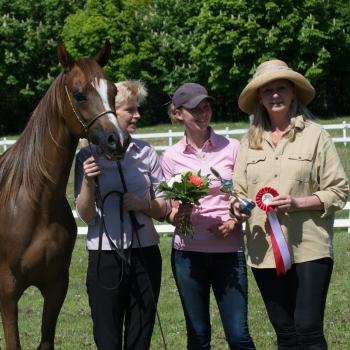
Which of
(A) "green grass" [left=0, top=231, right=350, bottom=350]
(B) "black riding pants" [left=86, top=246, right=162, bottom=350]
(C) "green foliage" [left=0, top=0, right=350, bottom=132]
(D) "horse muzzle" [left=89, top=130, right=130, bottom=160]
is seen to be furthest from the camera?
(C) "green foliage" [left=0, top=0, right=350, bottom=132]

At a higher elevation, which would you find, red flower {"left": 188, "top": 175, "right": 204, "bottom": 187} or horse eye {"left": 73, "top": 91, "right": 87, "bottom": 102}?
horse eye {"left": 73, "top": 91, "right": 87, "bottom": 102}

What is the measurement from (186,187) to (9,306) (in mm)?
1376

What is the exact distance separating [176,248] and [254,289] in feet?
12.1

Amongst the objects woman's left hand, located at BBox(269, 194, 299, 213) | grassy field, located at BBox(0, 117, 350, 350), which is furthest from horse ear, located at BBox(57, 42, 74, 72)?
grassy field, located at BBox(0, 117, 350, 350)

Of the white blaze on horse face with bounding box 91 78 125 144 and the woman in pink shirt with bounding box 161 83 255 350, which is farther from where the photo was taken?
the woman in pink shirt with bounding box 161 83 255 350

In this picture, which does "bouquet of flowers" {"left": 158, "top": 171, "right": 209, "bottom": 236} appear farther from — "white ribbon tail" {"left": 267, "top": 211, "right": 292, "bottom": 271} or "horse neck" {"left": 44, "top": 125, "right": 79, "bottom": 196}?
"horse neck" {"left": 44, "top": 125, "right": 79, "bottom": 196}

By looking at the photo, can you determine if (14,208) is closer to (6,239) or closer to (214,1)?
(6,239)

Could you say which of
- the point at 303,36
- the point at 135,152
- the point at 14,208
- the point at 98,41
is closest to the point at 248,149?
the point at 135,152

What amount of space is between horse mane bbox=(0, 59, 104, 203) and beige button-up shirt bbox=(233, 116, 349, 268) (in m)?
1.12

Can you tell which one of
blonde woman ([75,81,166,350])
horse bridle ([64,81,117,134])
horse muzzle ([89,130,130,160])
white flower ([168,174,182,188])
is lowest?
blonde woman ([75,81,166,350])

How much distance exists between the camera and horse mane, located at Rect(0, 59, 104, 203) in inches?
191

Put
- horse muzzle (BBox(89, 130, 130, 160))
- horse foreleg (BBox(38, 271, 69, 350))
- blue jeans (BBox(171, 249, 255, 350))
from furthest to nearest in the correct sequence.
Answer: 1. horse foreleg (BBox(38, 271, 69, 350))
2. blue jeans (BBox(171, 249, 255, 350))
3. horse muzzle (BBox(89, 130, 130, 160))

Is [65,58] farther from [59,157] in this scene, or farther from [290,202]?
[290,202]

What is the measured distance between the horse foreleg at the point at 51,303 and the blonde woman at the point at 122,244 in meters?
0.37
